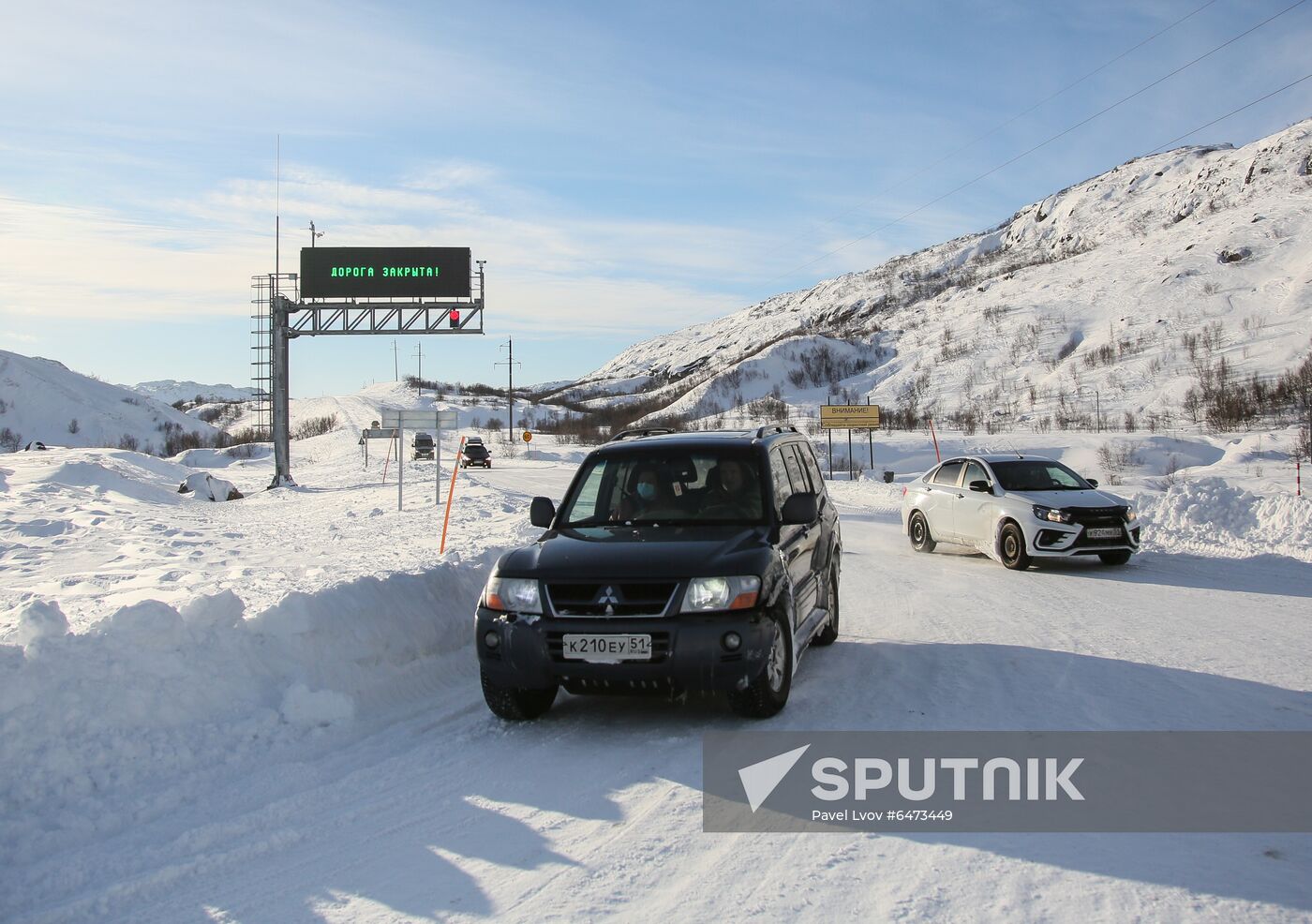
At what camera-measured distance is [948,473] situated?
15.6 meters

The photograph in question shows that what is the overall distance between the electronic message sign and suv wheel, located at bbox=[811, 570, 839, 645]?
87.6ft

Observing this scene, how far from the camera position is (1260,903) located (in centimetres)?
350

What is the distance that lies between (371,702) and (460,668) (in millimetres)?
1217

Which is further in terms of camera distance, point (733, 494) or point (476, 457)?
point (476, 457)

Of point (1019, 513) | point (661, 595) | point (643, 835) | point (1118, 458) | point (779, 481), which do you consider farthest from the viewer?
point (1118, 458)

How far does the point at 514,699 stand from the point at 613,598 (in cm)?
100

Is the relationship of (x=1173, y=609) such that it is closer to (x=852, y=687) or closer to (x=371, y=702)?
(x=852, y=687)

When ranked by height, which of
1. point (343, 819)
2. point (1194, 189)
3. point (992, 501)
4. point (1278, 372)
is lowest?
point (343, 819)

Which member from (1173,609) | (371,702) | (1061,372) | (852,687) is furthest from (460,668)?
(1061,372)

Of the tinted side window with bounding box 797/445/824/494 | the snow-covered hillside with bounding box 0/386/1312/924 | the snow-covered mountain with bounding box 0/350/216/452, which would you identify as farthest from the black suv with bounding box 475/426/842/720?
the snow-covered mountain with bounding box 0/350/216/452

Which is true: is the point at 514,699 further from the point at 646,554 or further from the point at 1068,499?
the point at 1068,499

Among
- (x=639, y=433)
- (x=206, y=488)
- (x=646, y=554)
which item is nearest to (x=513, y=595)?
(x=646, y=554)

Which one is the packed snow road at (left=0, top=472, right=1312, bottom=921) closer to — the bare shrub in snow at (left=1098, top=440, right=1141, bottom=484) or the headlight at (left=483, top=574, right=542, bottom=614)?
the headlight at (left=483, top=574, right=542, bottom=614)

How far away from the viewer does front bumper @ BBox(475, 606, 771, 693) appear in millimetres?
5488
